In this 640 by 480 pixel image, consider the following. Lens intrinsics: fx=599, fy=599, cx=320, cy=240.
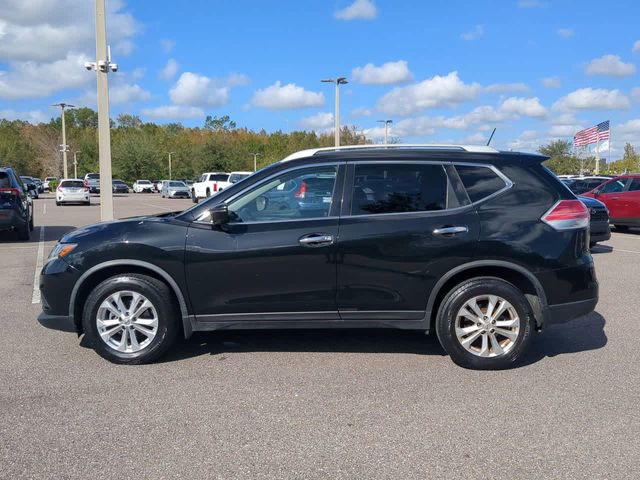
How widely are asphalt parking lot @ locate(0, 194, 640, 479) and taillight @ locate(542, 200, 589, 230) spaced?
3.82 ft

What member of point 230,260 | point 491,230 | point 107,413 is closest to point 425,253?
point 491,230

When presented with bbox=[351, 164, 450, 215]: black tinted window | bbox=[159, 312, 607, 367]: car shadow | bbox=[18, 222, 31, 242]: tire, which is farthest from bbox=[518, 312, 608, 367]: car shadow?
bbox=[18, 222, 31, 242]: tire

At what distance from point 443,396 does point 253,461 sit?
62.7 inches

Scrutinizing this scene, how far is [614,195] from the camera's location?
16.0m

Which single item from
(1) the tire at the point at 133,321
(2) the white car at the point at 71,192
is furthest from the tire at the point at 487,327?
(2) the white car at the point at 71,192

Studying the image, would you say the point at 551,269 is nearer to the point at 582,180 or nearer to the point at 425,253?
the point at 425,253

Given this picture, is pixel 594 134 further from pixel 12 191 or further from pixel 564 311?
pixel 564 311

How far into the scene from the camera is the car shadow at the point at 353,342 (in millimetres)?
5375

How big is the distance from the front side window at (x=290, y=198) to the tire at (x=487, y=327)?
4.26ft

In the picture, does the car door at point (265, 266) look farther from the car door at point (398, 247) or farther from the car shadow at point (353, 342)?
the car shadow at point (353, 342)

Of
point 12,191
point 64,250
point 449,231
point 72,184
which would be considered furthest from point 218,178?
point 449,231

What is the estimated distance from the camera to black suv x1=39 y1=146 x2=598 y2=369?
4.83 metres

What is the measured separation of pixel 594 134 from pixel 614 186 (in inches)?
1176

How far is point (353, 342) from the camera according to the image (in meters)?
5.64
